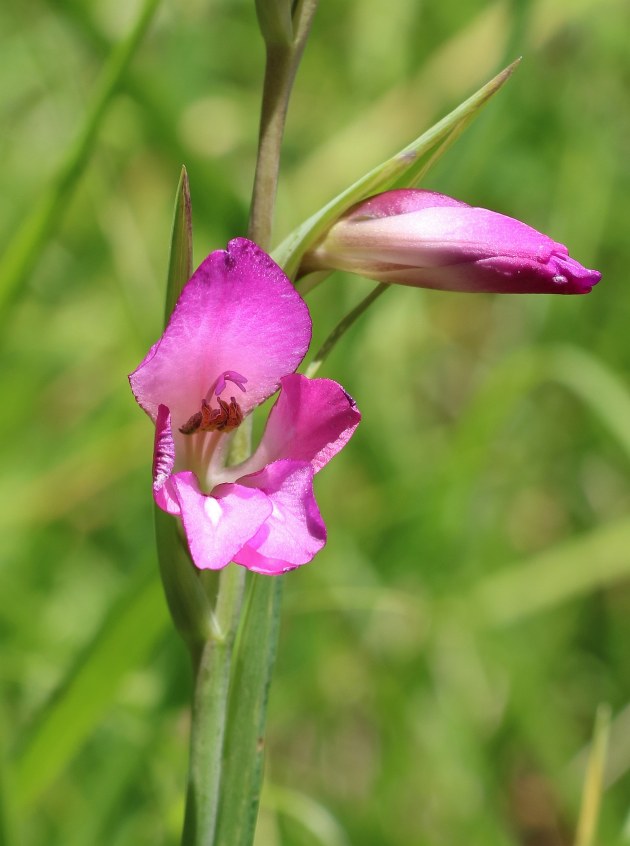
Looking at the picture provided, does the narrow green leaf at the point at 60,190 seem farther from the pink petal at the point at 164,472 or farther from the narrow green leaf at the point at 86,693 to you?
the pink petal at the point at 164,472

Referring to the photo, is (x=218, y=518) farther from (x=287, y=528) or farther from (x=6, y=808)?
(x=6, y=808)

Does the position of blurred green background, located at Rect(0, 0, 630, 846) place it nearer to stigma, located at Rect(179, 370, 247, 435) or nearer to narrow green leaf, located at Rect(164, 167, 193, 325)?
stigma, located at Rect(179, 370, 247, 435)

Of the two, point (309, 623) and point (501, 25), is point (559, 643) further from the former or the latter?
point (501, 25)

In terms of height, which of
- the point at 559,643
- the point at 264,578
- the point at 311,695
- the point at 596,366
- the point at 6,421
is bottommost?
the point at 559,643

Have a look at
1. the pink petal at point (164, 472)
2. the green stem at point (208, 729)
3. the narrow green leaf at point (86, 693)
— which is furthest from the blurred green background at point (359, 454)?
the pink petal at point (164, 472)

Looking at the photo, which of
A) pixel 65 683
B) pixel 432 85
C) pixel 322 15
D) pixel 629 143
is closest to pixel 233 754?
pixel 65 683

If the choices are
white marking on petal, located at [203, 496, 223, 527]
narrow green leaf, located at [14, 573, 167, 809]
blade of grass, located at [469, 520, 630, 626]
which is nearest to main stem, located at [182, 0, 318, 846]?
white marking on petal, located at [203, 496, 223, 527]

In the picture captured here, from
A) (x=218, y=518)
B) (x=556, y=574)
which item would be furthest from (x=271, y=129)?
(x=556, y=574)
